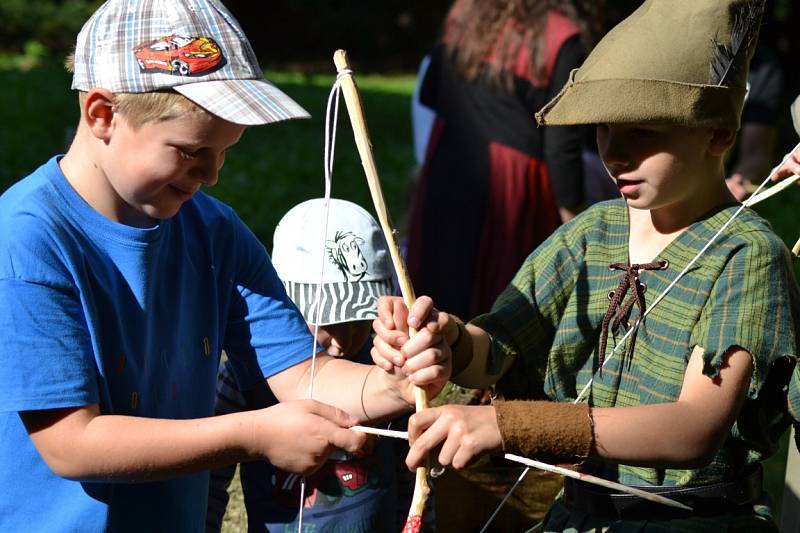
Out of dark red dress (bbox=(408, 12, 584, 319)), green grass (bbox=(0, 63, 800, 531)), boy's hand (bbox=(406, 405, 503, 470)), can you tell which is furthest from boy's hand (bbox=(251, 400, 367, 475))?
green grass (bbox=(0, 63, 800, 531))

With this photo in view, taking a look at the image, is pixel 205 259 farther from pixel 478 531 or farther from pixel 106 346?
pixel 478 531

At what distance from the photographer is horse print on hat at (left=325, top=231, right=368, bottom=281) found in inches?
123

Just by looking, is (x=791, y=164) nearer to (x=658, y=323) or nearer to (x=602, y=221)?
(x=602, y=221)

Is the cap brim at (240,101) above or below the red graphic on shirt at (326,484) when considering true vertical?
above

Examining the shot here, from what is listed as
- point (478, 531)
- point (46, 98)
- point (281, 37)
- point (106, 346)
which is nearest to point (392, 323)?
point (106, 346)

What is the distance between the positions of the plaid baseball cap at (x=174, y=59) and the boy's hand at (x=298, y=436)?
54cm

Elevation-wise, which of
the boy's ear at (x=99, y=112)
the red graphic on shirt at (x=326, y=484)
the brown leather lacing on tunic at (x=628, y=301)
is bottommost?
the red graphic on shirt at (x=326, y=484)

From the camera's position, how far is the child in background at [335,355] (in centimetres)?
298

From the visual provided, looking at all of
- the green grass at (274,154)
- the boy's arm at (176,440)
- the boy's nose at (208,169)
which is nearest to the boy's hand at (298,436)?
the boy's arm at (176,440)

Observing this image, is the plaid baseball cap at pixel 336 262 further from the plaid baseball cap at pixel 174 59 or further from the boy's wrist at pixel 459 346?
the plaid baseball cap at pixel 174 59

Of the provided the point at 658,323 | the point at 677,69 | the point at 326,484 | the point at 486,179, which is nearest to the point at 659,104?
the point at 677,69

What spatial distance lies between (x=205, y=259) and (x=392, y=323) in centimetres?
44

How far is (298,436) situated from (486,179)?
2.68 m

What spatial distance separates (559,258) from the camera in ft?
8.34
